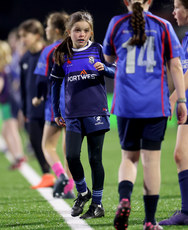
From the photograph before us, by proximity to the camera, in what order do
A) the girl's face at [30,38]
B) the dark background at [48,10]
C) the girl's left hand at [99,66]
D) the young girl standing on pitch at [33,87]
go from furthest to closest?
1. the dark background at [48,10]
2. the girl's face at [30,38]
3. the young girl standing on pitch at [33,87]
4. the girl's left hand at [99,66]

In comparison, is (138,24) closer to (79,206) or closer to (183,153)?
(183,153)

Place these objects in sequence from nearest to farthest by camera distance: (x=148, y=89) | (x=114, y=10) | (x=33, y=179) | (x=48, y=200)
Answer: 1. (x=148, y=89)
2. (x=48, y=200)
3. (x=33, y=179)
4. (x=114, y=10)

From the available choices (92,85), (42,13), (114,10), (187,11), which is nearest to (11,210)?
(92,85)

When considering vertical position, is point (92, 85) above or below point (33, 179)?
above

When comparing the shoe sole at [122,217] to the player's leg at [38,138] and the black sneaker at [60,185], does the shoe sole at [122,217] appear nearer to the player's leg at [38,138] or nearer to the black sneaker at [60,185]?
the black sneaker at [60,185]

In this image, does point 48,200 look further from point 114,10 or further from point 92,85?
point 114,10

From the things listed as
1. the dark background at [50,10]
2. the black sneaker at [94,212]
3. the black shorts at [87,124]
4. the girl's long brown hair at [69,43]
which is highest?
the girl's long brown hair at [69,43]

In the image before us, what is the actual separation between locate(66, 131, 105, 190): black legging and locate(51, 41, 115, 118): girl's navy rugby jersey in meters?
0.21

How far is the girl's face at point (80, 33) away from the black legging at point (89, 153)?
81 centimetres

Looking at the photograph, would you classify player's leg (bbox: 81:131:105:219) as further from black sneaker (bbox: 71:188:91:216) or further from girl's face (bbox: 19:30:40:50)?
girl's face (bbox: 19:30:40:50)

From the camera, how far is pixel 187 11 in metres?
4.70

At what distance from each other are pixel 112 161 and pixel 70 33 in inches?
235

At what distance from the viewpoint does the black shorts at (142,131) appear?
407cm

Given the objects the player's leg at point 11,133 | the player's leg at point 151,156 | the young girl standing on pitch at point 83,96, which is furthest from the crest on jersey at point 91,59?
the player's leg at point 11,133
